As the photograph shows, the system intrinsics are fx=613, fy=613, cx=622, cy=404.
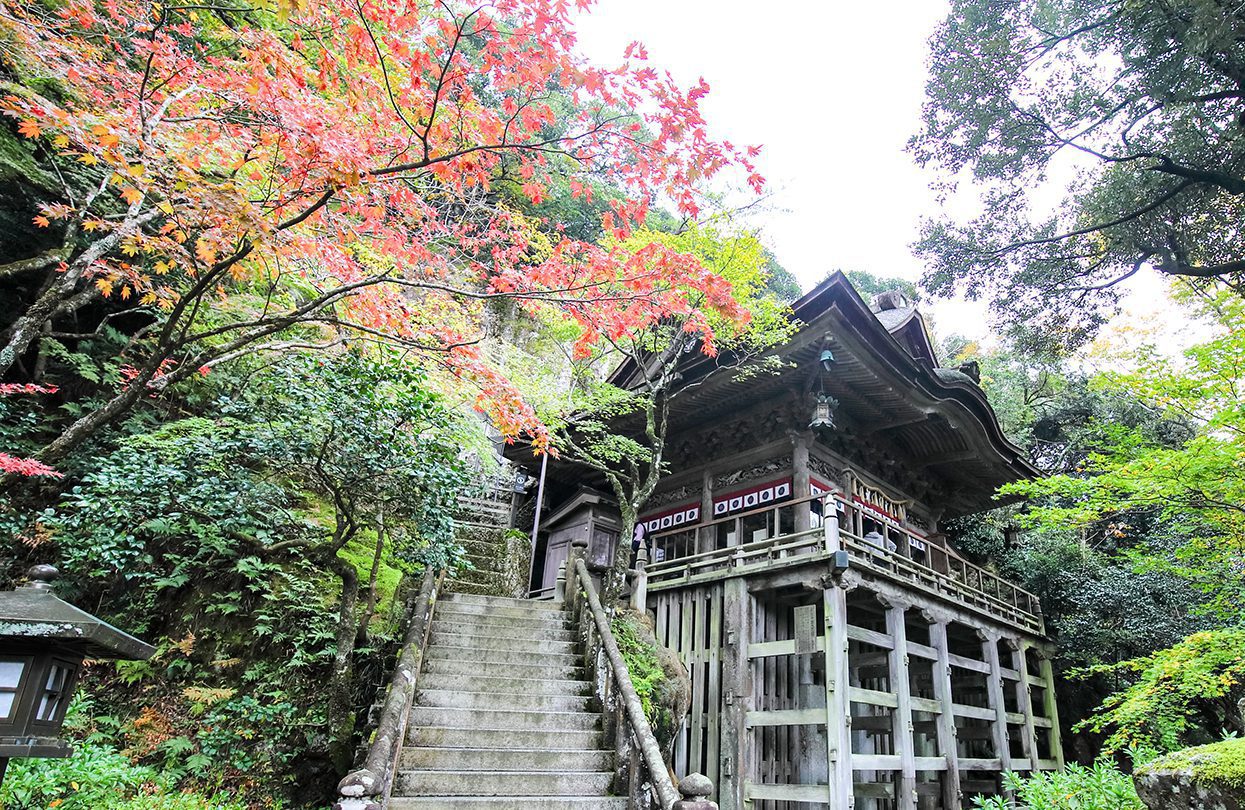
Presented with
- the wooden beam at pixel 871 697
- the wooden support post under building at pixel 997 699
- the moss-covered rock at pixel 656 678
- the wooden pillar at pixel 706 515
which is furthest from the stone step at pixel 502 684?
the wooden support post under building at pixel 997 699

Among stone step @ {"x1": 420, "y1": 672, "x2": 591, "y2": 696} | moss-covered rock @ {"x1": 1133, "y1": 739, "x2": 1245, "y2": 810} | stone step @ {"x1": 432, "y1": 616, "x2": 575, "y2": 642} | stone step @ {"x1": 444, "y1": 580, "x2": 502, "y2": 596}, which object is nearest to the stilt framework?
stone step @ {"x1": 432, "y1": 616, "x2": 575, "y2": 642}

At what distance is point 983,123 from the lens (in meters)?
9.03

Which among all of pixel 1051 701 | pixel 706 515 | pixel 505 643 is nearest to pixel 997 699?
pixel 1051 701

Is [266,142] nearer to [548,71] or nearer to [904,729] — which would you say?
[548,71]

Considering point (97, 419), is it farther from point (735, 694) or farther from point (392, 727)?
point (735, 694)

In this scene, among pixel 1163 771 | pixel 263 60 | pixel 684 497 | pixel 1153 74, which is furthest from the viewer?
pixel 684 497

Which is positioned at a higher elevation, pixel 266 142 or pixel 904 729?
pixel 266 142

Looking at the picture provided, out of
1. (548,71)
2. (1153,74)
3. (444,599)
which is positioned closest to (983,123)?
(1153,74)

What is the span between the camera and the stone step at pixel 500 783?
508 cm

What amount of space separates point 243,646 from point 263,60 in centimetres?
607

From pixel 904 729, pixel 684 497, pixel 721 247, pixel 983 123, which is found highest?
pixel 983 123

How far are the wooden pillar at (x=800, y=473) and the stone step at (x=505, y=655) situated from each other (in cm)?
474

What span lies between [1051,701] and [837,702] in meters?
8.94

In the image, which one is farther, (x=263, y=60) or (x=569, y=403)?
(x=569, y=403)
